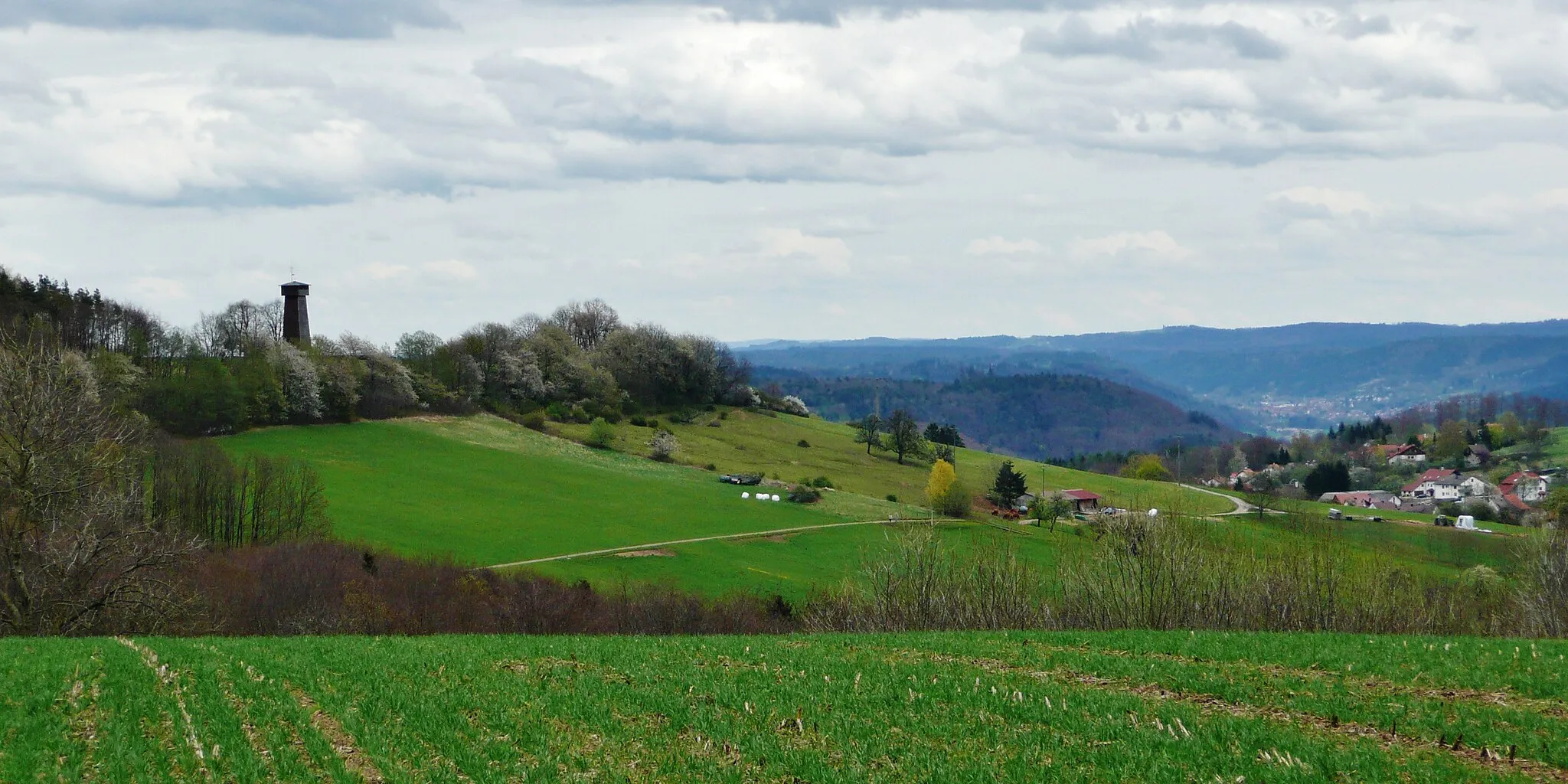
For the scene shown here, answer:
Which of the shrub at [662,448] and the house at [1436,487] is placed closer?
the shrub at [662,448]

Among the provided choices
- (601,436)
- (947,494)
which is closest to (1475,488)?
(947,494)

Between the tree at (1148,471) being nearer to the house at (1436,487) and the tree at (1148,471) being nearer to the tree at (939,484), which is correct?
the house at (1436,487)

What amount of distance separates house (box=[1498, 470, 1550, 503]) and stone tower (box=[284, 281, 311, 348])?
15262 centimetres

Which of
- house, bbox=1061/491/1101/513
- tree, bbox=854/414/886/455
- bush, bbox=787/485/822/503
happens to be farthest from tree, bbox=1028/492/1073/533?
tree, bbox=854/414/886/455

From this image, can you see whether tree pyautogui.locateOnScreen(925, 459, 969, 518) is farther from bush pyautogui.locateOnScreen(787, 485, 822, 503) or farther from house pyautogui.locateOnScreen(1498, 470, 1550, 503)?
house pyautogui.locateOnScreen(1498, 470, 1550, 503)

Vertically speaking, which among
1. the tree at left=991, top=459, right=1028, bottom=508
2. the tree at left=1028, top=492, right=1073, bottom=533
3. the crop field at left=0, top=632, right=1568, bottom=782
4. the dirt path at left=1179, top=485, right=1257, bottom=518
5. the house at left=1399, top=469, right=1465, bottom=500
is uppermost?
the crop field at left=0, top=632, right=1568, bottom=782

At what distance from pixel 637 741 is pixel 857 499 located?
89.8 m

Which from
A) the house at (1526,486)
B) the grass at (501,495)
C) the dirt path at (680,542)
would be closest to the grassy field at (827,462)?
the grass at (501,495)

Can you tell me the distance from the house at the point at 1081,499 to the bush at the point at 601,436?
1812 inches

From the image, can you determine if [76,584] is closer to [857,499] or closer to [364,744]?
[364,744]

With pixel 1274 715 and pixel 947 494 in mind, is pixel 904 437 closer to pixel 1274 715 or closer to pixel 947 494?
pixel 947 494

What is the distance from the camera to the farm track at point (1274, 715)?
1309 cm

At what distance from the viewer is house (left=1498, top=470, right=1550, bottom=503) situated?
6240 inches

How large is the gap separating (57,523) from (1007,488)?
9216 cm
